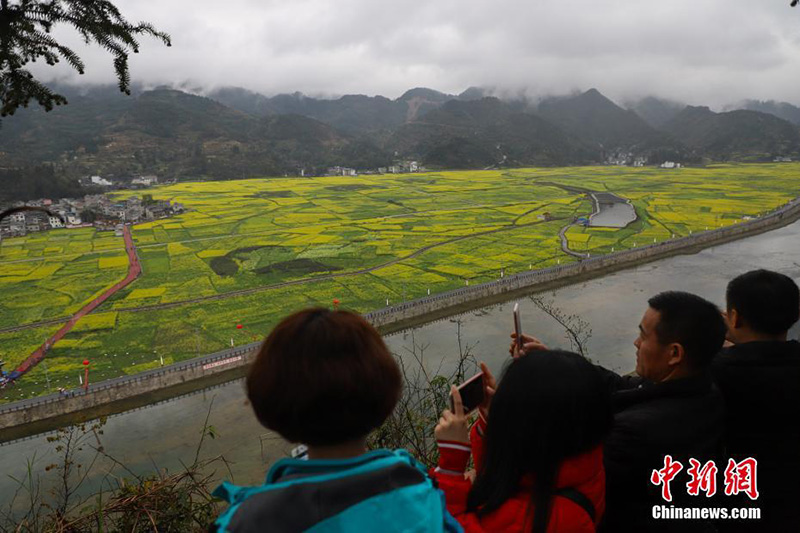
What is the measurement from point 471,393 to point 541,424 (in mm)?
417

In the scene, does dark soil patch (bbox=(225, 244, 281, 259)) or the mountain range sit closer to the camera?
dark soil patch (bbox=(225, 244, 281, 259))

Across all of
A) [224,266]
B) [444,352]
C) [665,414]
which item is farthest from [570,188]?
[665,414]

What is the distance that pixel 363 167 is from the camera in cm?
9150

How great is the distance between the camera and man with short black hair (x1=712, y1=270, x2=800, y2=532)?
207cm

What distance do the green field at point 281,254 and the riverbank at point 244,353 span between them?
1212mm

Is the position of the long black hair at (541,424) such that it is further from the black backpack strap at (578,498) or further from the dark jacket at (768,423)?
the dark jacket at (768,423)

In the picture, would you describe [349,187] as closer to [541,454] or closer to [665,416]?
[665,416]

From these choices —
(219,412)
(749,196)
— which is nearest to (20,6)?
(219,412)

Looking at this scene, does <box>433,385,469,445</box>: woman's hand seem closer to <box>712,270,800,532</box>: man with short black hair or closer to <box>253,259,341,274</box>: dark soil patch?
<box>712,270,800,532</box>: man with short black hair

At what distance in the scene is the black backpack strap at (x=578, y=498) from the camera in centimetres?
147

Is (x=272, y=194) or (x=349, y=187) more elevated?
(x=349, y=187)

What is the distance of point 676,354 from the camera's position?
2.01 m

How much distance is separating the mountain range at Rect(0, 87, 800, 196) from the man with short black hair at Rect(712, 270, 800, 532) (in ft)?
271

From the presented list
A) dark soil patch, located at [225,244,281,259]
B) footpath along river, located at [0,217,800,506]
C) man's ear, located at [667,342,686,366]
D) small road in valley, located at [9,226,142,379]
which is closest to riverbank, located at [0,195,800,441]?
footpath along river, located at [0,217,800,506]
